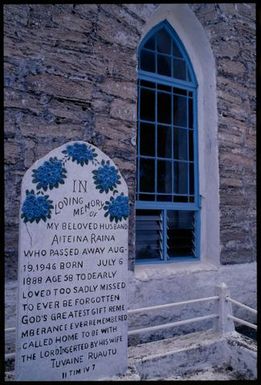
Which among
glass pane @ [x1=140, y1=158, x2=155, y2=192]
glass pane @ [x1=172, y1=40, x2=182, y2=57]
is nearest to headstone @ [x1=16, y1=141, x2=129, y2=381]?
glass pane @ [x1=140, y1=158, x2=155, y2=192]

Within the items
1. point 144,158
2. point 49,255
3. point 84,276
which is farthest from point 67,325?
point 144,158

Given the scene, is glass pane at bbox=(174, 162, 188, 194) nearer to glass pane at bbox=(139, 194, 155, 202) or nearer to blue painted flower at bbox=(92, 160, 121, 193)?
glass pane at bbox=(139, 194, 155, 202)

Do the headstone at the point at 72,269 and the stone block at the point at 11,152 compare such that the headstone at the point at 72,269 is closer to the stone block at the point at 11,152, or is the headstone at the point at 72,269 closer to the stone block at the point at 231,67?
the stone block at the point at 11,152

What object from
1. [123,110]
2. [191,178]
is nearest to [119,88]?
[123,110]

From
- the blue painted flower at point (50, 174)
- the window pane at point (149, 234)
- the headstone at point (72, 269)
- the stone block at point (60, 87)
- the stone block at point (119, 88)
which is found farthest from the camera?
the window pane at point (149, 234)

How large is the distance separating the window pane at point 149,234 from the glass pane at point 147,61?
1.77m

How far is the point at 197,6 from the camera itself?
4.29 metres

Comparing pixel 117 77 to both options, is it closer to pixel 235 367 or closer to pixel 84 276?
pixel 84 276

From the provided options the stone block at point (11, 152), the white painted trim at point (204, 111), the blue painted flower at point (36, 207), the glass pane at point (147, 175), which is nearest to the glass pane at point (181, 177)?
the white painted trim at point (204, 111)

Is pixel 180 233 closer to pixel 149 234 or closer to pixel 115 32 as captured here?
pixel 149 234

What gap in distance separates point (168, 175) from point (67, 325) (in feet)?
7.51

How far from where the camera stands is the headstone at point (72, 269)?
2.27 m

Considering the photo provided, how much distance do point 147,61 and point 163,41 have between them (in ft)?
1.46

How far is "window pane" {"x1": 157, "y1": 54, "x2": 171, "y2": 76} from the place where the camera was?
13.7ft
